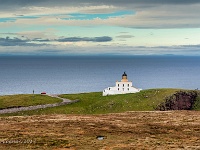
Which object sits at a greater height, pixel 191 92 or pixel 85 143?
pixel 191 92

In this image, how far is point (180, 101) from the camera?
9156 cm

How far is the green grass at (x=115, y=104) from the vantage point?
84.2m

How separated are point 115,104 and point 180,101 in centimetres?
→ 1856

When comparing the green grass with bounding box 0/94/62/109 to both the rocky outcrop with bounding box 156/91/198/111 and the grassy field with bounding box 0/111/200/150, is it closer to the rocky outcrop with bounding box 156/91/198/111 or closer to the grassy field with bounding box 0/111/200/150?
the rocky outcrop with bounding box 156/91/198/111

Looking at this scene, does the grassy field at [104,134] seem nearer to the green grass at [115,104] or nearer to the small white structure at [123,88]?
the green grass at [115,104]

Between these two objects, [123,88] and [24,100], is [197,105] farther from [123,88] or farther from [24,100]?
[24,100]

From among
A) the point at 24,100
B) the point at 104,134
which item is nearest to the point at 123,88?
the point at 24,100

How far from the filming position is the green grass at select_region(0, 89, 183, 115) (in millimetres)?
84188

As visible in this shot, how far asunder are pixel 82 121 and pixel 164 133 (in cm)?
1361

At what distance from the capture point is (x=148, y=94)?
310 ft

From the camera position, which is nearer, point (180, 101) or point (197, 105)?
point (197, 105)

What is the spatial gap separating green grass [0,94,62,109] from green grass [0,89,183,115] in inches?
200

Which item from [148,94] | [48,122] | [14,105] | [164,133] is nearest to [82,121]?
[48,122]

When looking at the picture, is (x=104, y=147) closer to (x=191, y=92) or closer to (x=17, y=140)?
(x=17, y=140)
